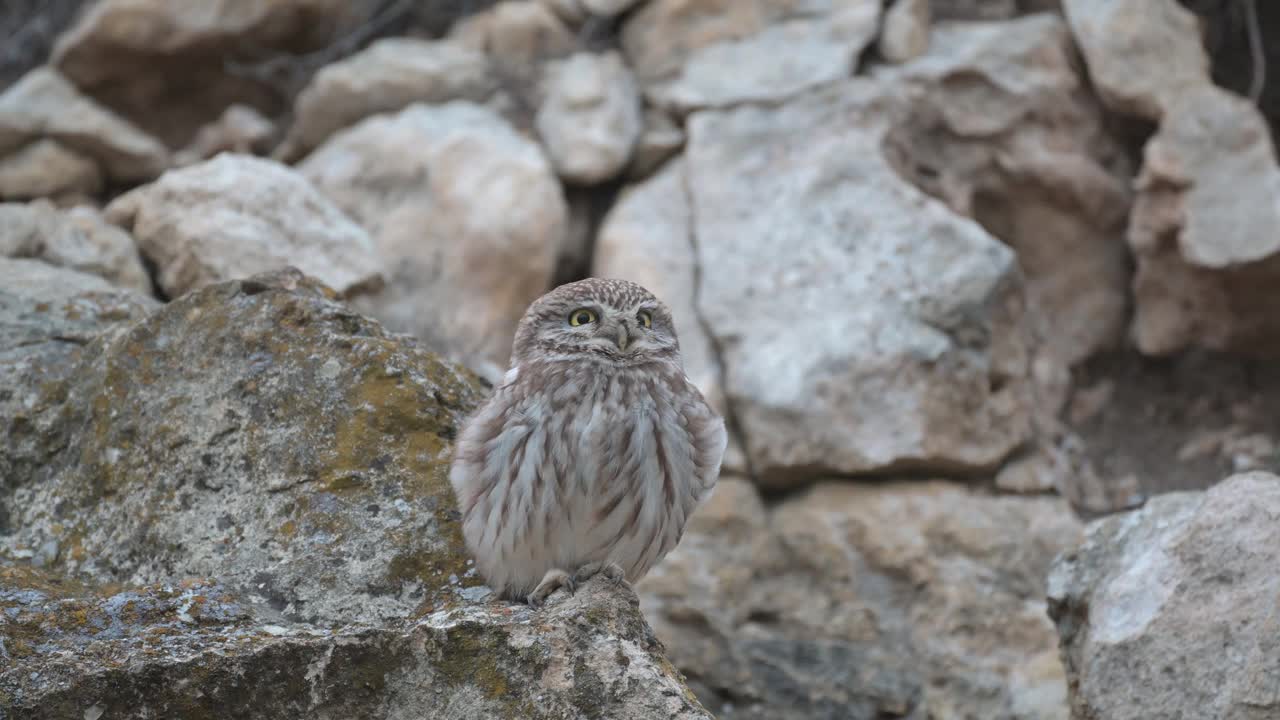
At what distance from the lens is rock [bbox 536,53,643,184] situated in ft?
21.0

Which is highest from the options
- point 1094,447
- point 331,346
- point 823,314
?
point 331,346

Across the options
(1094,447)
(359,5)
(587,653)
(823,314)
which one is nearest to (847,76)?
(823,314)

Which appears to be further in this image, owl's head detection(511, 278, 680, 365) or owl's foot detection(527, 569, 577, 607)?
owl's head detection(511, 278, 680, 365)

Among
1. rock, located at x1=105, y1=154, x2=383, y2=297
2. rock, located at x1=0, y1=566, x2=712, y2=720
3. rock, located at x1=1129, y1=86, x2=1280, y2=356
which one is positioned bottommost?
rock, located at x1=1129, y1=86, x2=1280, y2=356

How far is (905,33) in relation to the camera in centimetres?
658

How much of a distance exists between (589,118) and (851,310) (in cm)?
167

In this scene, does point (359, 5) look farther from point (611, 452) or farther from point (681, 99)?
point (611, 452)

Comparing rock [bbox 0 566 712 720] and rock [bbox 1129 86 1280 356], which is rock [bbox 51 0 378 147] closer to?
rock [bbox 1129 86 1280 356]

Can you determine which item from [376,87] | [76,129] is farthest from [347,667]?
[76,129]

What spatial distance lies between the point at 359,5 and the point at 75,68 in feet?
4.75

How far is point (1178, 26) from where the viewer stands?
6551 millimetres

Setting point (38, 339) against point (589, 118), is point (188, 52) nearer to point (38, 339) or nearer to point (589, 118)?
point (589, 118)

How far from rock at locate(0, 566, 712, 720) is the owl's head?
3.13ft

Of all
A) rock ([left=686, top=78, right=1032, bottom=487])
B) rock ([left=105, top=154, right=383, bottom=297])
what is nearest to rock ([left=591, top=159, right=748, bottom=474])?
rock ([left=686, top=78, right=1032, bottom=487])
